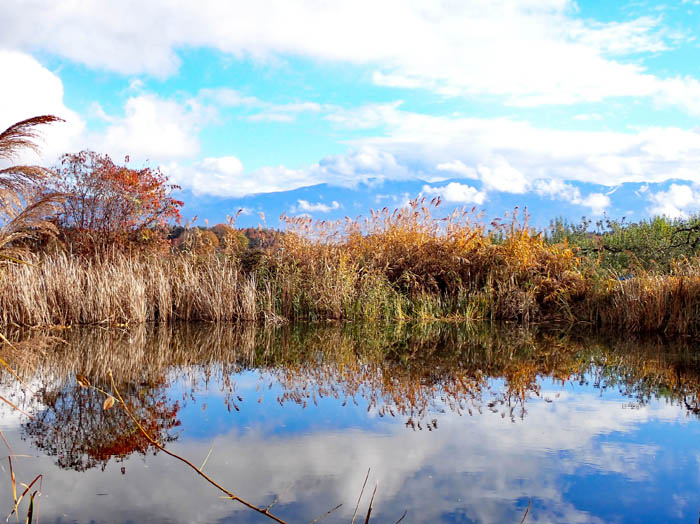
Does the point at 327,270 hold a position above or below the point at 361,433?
above

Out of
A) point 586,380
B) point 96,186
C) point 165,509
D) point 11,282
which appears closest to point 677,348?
point 586,380

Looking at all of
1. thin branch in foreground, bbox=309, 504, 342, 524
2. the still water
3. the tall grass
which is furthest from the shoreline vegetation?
thin branch in foreground, bbox=309, 504, 342, 524

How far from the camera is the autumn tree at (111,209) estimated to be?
1261 centimetres

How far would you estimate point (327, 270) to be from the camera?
11.0m

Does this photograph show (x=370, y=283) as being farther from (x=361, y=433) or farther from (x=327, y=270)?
(x=361, y=433)

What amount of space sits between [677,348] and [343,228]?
6.54 m

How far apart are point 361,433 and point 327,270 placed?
265 inches

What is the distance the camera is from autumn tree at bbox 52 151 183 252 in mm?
12609

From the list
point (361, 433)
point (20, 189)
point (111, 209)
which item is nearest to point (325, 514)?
point (361, 433)

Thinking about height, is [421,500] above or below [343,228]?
below

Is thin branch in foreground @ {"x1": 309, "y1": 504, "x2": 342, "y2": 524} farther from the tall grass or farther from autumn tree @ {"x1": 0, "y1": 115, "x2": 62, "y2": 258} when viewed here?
the tall grass

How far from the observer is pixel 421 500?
3.26 metres

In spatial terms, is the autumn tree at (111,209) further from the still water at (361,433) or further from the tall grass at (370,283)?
the still water at (361,433)

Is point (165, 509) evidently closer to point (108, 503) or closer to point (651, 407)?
point (108, 503)
